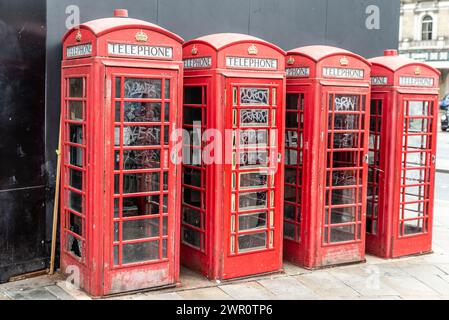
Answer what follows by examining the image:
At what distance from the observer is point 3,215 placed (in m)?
6.02

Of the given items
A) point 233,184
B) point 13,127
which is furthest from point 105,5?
point 233,184

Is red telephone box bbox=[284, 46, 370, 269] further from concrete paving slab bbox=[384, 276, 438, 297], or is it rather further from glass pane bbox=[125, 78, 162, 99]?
glass pane bbox=[125, 78, 162, 99]

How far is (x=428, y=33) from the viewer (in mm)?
42406

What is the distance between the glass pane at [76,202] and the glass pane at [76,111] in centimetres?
77

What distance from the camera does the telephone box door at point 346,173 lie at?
7004 mm

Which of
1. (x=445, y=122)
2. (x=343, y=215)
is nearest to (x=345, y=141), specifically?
(x=343, y=215)

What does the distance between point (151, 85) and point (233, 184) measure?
140 centimetres

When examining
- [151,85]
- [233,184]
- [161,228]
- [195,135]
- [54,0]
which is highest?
[54,0]

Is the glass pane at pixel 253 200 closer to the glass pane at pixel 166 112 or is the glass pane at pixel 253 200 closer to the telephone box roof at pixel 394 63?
the glass pane at pixel 166 112

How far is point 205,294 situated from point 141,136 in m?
1.72

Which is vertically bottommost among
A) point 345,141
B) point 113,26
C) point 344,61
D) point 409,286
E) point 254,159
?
point 409,286

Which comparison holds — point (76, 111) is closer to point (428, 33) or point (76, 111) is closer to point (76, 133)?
point (76, 133)

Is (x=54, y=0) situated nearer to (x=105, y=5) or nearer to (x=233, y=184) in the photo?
(x=105, y=5)

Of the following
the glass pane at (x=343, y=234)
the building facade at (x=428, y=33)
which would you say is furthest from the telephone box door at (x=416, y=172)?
the building facade at (x=428, y=33)
